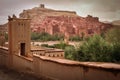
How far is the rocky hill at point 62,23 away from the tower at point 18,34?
274ft

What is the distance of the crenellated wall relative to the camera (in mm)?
5848

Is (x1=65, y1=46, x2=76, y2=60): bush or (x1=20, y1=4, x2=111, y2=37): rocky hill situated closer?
(x1=65, y1=46, x2=76, y2=60): bush

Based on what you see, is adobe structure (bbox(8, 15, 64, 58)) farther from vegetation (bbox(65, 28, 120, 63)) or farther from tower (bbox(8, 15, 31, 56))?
vegetation (bbox(65, 28, 120, 63))

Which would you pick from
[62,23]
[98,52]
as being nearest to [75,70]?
[98,52]

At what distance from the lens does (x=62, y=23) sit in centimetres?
10456

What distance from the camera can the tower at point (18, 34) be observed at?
13.5 meters

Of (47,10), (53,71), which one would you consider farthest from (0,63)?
(47,10)

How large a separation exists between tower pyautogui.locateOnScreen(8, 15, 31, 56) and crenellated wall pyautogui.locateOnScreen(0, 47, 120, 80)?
73.1 inches

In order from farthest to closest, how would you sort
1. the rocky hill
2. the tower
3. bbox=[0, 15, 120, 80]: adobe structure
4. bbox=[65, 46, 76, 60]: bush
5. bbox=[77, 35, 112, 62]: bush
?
the rocky hill → bbox=[65, 46, 76, 60]: bush → bbox=[77, 35, 112, 62]: bush → the tower → bbox=[0, 15, 120, 80]: adobe structure

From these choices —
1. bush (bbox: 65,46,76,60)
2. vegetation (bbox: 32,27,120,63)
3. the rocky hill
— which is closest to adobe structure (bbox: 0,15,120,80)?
vegetation (bbox: 32,27,120,63)

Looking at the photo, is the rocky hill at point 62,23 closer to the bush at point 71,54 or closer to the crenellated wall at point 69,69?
the bush at point 71,54

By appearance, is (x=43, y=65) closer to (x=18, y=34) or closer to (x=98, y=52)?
(x=18, y=34)

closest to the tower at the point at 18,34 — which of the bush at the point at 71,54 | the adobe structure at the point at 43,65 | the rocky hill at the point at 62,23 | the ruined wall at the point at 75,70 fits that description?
the adobe structure at the point at 43,65

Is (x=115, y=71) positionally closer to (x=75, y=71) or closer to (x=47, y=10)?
(x=75, y=71)
